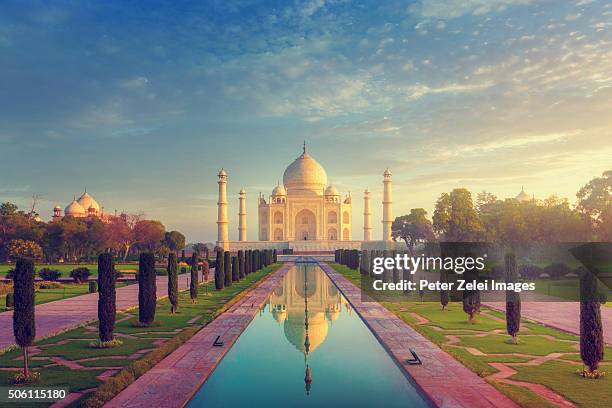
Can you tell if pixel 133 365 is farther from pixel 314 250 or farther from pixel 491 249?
pixel 314 250

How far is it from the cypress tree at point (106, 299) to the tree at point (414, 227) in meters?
46.9

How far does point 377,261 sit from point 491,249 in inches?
566

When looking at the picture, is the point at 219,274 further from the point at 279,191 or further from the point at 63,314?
the point at 279,191

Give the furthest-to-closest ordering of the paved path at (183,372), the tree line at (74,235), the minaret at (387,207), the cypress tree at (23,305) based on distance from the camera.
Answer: the minaret at (387,207) < the tree line at (74,235) < the cypress tree at (23,305) < the paved path at (183,372)

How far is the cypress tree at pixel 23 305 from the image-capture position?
317 inches

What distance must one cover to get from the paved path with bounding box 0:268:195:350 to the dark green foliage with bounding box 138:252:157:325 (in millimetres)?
1499

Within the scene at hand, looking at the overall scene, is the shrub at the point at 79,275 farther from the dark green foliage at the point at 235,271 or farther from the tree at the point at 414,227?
the tree at the point at 414,227

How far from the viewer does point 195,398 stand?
6.97 m

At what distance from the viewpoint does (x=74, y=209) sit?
213 feet

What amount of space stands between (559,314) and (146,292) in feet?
32.8

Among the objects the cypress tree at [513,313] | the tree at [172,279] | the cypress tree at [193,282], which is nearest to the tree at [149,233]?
the cypress tree at [193,282]

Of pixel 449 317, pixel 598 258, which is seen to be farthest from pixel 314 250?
pixel 449 317

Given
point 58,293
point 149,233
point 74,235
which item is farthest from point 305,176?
point 58,293

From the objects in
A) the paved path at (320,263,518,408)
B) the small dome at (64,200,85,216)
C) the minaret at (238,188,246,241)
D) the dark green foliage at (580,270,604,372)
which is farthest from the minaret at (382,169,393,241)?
the dark green foliage at (580,270,604,372)
